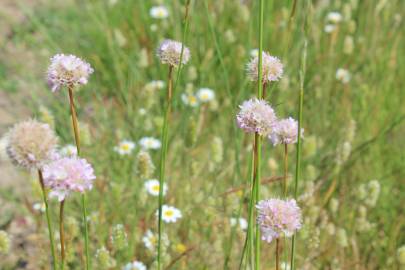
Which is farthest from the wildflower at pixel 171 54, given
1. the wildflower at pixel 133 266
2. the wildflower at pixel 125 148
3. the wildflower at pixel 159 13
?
the wildflower at pixel 159 13

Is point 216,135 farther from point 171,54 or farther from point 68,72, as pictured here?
point 68,72

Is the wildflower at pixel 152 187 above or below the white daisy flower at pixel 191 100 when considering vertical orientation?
below

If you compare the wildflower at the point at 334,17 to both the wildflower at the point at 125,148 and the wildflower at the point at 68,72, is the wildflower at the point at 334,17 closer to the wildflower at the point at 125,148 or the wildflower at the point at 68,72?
the wildflower at the point at 125,148

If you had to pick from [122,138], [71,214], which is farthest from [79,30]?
[71,214]

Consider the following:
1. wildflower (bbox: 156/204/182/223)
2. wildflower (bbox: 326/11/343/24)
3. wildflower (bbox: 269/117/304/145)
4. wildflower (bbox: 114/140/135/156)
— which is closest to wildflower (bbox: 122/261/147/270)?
wildflower (bbox: 156/204/182/223)

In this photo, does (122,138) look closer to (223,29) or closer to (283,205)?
(223,29)

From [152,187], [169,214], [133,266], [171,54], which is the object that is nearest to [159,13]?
[152,187]
